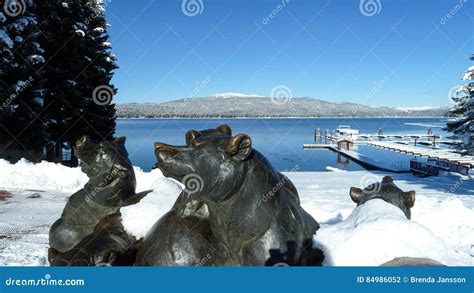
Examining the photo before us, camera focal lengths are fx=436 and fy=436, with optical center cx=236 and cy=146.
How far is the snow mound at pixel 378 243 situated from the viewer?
7.88ft

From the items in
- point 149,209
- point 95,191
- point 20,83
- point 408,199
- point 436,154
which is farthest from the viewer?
point 436,154

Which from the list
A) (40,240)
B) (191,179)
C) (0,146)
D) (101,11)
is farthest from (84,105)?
(191,179)

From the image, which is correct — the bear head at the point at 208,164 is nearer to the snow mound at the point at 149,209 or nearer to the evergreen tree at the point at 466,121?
the snow mound at the point at 149,209

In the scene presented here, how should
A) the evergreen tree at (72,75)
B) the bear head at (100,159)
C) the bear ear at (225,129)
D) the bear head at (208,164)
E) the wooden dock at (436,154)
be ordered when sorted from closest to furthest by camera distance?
the bear head at (208,164) → the bear ear at (225,129) → the bear head at (100,159) → the evergreen tree at (72,75) → the wooden dock at (436,154)

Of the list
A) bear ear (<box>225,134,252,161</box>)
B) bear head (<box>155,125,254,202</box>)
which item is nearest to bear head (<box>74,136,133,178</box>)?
bear head (<box>155,125,254,202</box>)

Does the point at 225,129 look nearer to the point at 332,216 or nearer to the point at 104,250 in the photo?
the point at 104,250

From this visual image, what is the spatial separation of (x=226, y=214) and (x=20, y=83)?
52.2 feet

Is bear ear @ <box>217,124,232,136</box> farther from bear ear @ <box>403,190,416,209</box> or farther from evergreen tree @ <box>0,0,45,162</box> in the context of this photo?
evergreen tree @ <box>0,0,45,162</box>

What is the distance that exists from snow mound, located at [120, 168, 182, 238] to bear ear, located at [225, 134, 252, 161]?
114cm

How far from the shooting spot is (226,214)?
7.07 feet

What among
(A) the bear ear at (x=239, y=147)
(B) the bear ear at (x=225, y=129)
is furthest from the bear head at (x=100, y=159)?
(A) the bear ear at (x=239, y=147)

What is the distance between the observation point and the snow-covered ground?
8.08 feet

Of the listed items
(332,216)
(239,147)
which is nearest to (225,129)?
(239,147)

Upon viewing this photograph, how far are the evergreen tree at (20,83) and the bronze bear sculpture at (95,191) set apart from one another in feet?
45.5
